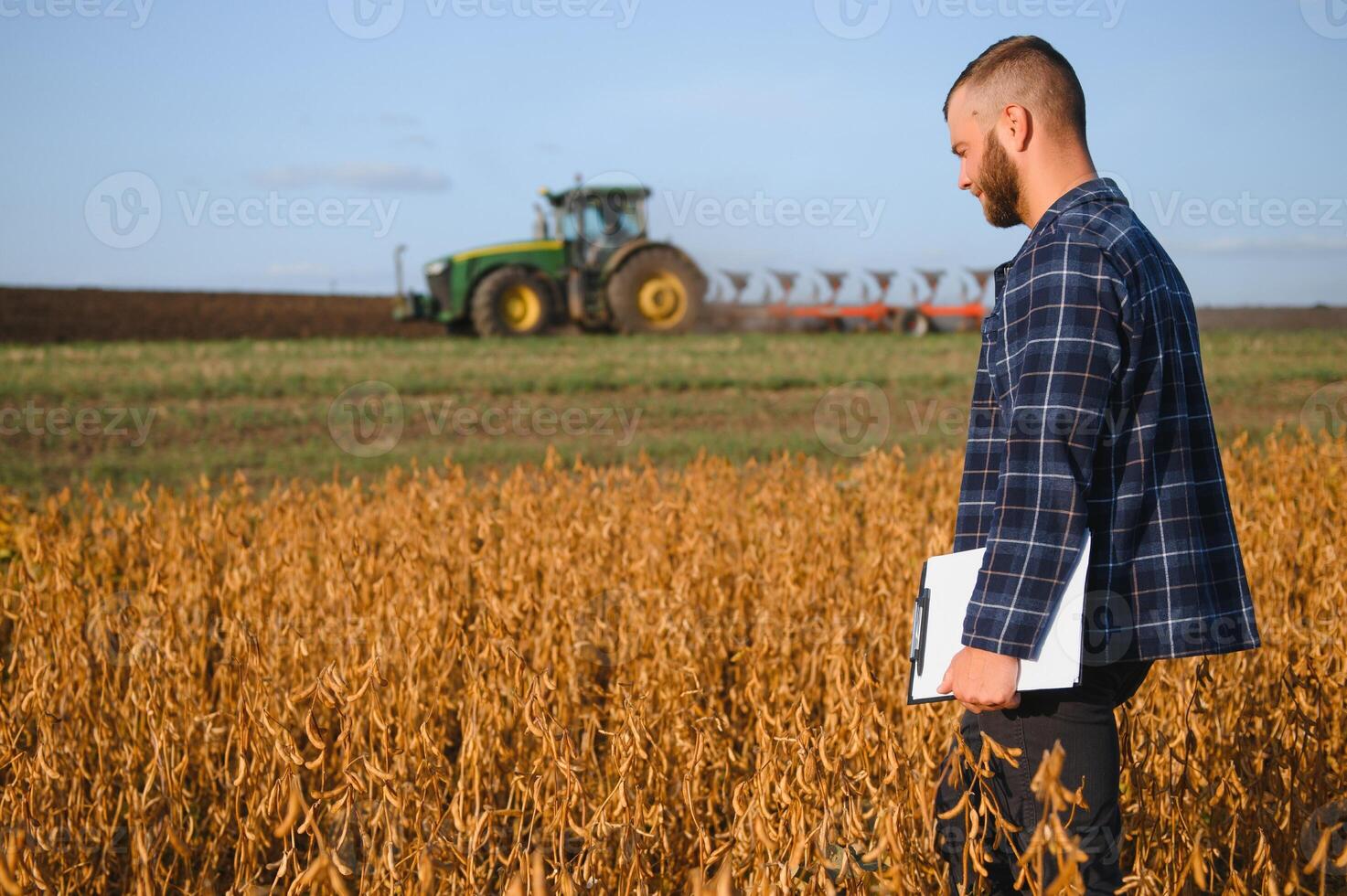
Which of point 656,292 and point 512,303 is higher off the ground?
point 656,292

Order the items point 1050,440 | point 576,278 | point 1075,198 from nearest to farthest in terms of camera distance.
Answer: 1. point 1050,440
2. point 1075,198
3. point 576,278

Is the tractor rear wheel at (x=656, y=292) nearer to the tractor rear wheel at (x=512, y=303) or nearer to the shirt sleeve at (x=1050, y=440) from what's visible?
the tractor rear wheel at (x=512, y=303)

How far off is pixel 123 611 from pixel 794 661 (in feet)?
6.72

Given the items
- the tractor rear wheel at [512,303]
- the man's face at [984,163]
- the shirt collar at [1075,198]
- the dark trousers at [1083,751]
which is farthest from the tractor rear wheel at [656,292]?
the dark trousers at [1083,751]

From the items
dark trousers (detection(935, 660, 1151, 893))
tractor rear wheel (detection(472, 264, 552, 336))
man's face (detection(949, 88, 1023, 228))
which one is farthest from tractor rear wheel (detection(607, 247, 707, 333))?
dark trousers (detection(935, 660, 1151, 893))

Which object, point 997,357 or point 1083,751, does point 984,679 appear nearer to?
point 1083,751

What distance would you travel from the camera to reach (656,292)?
18469 mm

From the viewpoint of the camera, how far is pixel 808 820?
1.92 metres

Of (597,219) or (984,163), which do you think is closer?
(984,163)

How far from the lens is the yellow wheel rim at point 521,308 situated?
1811 cm

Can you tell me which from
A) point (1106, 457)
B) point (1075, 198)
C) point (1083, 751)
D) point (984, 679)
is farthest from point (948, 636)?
point (1075, 198)

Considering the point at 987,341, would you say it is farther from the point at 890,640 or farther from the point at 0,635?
the point at 0,635

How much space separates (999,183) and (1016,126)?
10cm

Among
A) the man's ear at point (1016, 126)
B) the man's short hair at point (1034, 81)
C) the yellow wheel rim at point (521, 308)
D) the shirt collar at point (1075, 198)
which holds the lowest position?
the shirt collar at point (1075, 198)
